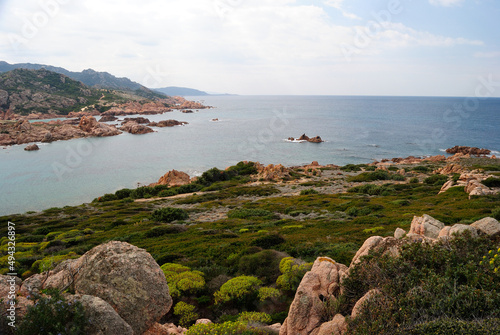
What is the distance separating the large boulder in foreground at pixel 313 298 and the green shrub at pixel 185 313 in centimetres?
357

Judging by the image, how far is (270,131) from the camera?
431 ft

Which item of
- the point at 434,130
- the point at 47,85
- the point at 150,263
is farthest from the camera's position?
the point at 47,85

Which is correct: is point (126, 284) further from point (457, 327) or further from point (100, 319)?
point (457, 327)

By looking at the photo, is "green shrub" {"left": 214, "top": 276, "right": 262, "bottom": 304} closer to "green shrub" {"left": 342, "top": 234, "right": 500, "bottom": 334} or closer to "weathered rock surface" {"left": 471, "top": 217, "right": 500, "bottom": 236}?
"green shrub" {"left": 342, "top": 234, "right": 500, "bottom": 334}

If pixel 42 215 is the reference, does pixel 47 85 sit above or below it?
above

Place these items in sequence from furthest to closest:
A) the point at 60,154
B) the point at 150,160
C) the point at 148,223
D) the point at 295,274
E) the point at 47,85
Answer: the point at 47,85
the point at 60,154
the point at 150,160
the point at 148,223
the point at 295,274

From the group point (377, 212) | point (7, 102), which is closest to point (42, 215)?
point (377, 212)

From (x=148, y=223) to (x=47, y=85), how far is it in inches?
8613

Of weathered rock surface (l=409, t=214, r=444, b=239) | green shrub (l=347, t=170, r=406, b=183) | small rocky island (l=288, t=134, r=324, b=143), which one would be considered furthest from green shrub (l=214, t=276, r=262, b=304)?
small rocky island (l=288, t=134, r=324, b=143)

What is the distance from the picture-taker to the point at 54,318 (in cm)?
570

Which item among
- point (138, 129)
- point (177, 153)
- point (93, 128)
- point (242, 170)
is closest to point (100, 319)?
point (242, 170)

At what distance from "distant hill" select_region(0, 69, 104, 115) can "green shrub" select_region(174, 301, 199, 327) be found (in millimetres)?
188178

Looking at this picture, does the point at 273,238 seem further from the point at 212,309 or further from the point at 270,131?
the point at 270,131

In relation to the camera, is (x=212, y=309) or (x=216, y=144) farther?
(x=216, y=144)
